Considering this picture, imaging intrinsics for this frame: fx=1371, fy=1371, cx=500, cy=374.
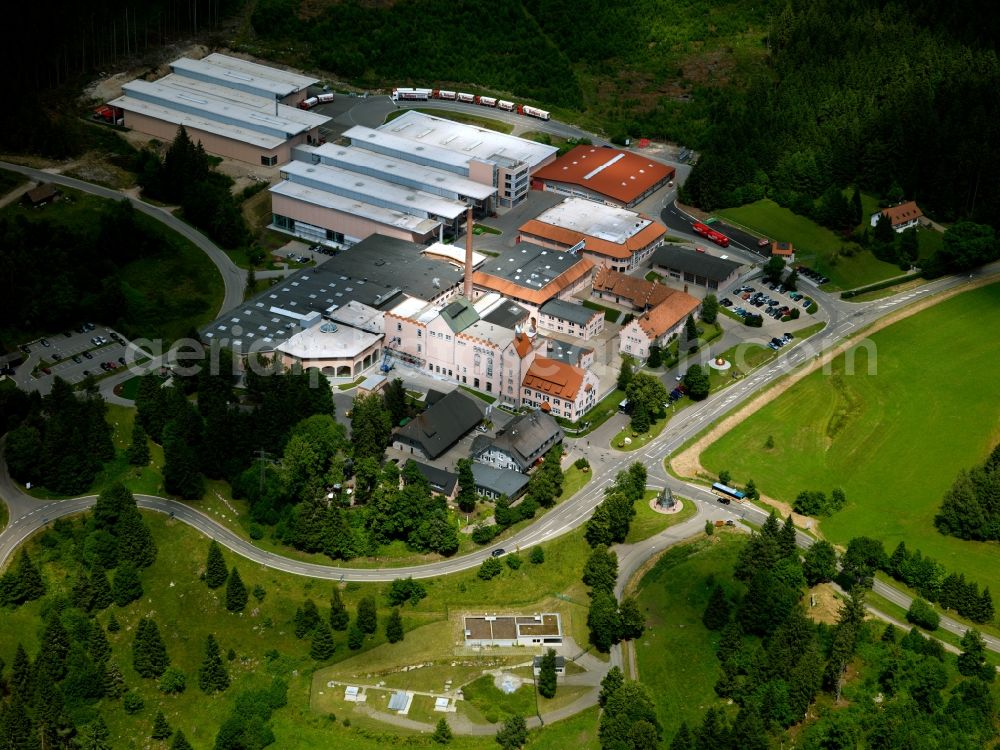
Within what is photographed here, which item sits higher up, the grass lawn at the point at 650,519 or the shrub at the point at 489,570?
the grass lawn at the point at 650,519

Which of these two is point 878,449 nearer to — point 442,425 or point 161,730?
point 442,425

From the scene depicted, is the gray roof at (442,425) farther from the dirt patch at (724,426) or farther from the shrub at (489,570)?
the dirt patch at (724,426)

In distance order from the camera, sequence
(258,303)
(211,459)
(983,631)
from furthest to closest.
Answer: (258,303) < (211,459) < (983,631)

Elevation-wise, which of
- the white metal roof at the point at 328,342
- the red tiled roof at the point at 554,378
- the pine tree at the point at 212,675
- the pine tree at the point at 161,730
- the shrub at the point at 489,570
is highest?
the red tiled roof at the point at 554,378

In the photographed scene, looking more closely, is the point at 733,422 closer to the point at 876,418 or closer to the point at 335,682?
the point at 876,418

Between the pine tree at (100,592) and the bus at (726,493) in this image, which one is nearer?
the pine tree at (100,592)

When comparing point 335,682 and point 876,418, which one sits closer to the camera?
point 335,682

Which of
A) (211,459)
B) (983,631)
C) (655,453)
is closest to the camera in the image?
(983,631)

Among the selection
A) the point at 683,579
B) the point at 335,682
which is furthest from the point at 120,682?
the point at 683,579

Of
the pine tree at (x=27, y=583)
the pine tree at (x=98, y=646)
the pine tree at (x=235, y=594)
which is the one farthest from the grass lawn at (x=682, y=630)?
the pine tree at (x=27, y=583)
